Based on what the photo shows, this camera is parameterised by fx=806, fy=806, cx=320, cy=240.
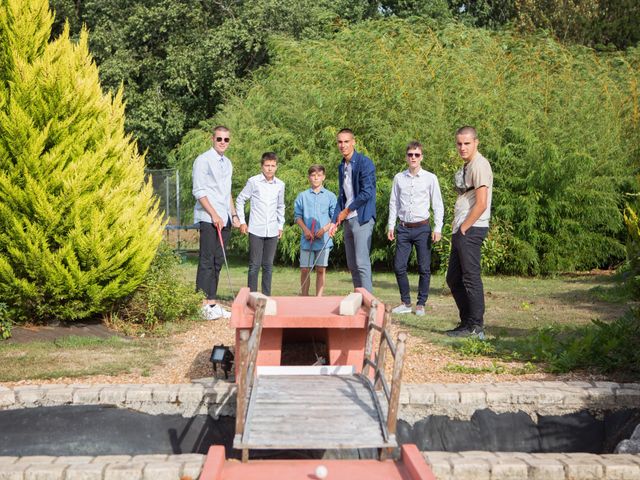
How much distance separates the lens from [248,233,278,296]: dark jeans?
30.2ft

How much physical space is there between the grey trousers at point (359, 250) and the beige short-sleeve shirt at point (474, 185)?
125 cm

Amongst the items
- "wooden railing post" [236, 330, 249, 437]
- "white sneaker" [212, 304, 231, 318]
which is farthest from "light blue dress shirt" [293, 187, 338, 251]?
"wooden railing post" [236, 330, 249, 437]

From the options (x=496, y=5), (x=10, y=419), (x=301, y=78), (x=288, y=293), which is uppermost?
(x=496, y=5)

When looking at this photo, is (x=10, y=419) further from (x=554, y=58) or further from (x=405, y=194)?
(x=554, y=58)

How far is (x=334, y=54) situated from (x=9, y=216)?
9712 mm

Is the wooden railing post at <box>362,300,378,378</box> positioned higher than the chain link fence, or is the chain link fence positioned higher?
the wooden railing post at <box>362,300,378,378</box>

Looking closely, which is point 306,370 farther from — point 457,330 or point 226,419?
point 457,330

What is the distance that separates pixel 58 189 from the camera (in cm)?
765

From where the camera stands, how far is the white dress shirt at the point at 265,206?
921cm

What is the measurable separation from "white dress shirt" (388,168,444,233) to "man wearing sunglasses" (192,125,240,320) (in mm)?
1913

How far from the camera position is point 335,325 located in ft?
17.8

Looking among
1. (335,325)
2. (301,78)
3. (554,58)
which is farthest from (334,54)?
(335,325)

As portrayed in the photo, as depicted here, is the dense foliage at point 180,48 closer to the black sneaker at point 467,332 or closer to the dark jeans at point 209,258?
the dark jeans at point 209,258

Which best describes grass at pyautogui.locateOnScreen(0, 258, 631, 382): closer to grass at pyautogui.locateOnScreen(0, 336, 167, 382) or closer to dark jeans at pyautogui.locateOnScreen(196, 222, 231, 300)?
grass at pyautogui.locateOnScreen(0, 336, 167, 382)
